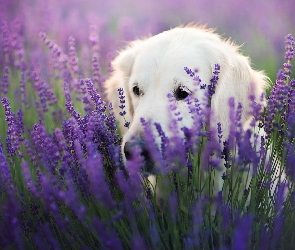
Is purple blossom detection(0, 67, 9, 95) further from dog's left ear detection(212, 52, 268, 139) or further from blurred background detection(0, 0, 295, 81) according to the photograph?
dog's left ear detection(212, 52, 268, 139)

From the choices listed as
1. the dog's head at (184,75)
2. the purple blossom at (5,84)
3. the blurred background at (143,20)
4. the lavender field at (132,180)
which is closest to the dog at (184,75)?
the dog's head at (184,75)

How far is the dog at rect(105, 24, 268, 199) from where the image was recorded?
2531 millimetres

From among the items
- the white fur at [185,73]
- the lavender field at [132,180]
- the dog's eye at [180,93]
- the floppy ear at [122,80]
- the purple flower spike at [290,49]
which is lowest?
the lavender field at [132,180]

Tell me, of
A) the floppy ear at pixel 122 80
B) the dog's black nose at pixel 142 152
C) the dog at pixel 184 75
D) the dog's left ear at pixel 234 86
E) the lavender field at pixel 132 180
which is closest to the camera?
the lavender field at pixel 132 180

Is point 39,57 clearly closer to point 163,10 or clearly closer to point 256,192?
point 256,192

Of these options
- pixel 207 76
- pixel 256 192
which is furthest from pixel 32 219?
pixel 207 76

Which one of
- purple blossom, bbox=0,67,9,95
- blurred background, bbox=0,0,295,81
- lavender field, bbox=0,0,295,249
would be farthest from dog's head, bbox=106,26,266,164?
blurred background, bbox=0,0,295,81

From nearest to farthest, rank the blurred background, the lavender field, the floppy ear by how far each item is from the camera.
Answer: the lavender field < the floppy ear < the blurred background

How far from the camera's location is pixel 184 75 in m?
2.58

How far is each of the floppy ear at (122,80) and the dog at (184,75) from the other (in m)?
0.02

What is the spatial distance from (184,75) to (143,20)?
4272 millimetres

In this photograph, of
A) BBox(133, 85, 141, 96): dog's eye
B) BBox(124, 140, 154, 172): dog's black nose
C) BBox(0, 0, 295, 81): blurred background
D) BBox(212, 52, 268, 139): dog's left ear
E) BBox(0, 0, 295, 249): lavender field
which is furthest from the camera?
BBox(0, 0, 295, 81): blurred background

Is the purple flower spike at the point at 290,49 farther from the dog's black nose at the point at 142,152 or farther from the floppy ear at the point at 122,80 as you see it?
the floppy ear at the point at 122,80

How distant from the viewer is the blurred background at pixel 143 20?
5.08 meters
